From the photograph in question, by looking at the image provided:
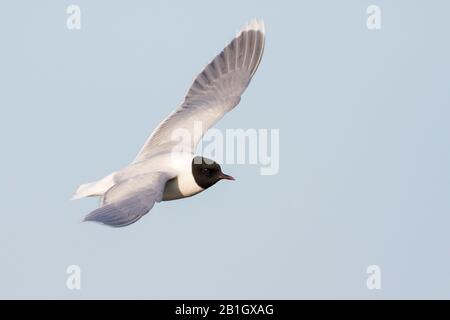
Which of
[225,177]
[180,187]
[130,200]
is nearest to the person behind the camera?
[130,200]

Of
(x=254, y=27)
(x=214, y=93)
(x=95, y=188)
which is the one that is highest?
(x=254, y=27)

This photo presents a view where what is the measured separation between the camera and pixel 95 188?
39.1 feet

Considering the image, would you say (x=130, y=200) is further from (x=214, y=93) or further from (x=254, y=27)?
(x=254, y=27)

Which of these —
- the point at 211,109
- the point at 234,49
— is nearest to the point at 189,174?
the point at 211,109

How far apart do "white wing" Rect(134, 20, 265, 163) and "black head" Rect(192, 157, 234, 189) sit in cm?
54

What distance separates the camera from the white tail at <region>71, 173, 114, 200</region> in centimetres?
A: 1175

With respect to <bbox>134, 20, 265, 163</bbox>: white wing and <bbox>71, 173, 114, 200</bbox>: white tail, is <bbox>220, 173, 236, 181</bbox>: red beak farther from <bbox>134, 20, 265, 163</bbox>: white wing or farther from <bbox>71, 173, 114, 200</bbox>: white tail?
<bbox>71, 173, 114, 200</bbox>: white tail

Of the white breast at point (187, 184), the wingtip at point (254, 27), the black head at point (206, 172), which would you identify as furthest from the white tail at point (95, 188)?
the wingtip at point (254, 27)

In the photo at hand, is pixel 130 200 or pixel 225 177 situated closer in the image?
pixel 130 200

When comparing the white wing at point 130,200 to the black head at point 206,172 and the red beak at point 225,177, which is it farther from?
the red beak at point 225,177

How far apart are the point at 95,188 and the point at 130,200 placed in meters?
1.54

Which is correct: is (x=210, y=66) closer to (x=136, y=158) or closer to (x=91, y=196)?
(x=136, y=158)

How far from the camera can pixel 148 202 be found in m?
10.4

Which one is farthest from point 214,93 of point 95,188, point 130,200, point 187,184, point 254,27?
point 130,200
